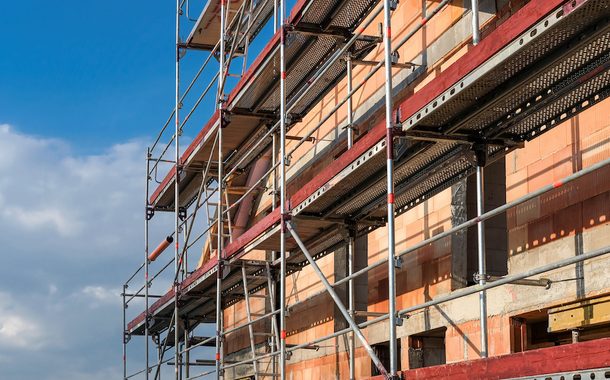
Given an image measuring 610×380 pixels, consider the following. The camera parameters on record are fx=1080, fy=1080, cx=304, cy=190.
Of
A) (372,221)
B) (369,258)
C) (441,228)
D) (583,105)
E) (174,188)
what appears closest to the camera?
(583,105)

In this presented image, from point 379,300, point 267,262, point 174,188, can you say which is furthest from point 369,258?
point 174,188

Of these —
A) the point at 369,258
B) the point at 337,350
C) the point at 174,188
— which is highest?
the point at 174,188

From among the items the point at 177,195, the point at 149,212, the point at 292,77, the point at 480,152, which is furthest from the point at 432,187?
the point at 149,212

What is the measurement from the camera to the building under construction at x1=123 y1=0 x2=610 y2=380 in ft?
28.3

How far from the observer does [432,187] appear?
39.3 feet

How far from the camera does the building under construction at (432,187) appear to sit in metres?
8.62

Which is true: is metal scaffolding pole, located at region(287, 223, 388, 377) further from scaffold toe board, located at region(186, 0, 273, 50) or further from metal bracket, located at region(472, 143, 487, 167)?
scaffold toe board, located at region(186, 0, 273, 50)

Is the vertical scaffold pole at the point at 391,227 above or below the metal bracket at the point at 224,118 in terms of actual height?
below

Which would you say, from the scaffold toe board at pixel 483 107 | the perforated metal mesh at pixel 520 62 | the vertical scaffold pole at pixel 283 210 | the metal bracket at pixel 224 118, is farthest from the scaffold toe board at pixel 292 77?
the perforated metal mesh at pixel 520 62

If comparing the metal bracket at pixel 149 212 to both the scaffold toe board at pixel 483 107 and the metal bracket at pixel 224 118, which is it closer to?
the metal bracket at pixel 224 118

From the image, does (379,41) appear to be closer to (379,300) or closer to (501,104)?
(379,300)

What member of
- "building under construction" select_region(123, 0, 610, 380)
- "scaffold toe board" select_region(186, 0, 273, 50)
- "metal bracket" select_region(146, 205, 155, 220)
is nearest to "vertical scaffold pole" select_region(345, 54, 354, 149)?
"building under construction" select_region(123, 0, 610, 380)

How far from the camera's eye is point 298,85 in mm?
16297

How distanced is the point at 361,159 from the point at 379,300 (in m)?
3.71
